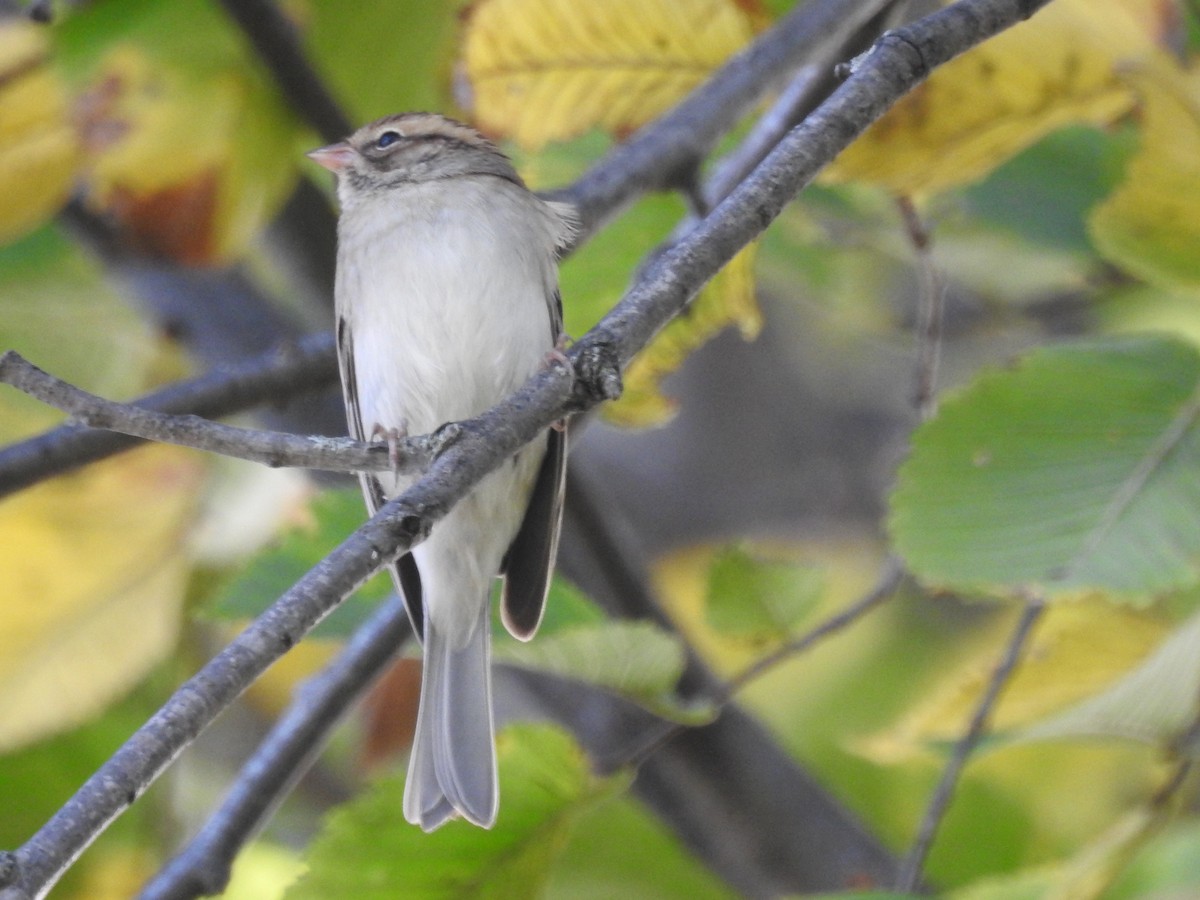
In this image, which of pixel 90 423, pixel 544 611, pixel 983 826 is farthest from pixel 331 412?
pixel 90 423

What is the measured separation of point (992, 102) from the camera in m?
2.06

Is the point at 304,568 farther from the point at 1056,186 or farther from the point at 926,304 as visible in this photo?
the point at 1056,186

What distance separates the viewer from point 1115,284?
2973mm

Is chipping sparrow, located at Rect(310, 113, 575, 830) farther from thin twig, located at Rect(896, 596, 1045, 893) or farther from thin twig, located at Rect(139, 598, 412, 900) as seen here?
thin twig, located at Rect(896, 596, 1045, 893)

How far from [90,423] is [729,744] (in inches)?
69.8

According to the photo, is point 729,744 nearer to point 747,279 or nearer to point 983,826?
point 983,826

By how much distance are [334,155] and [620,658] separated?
3.85ft

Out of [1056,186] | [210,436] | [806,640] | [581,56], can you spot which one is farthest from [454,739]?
[1056,186]

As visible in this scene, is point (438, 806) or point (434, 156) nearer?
point (438, 806)

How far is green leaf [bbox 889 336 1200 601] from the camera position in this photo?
178cm

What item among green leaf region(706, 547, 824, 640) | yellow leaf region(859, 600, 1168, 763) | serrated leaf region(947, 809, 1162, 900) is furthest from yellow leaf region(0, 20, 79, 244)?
serrated leaf region(947, 809, 1162, 900)

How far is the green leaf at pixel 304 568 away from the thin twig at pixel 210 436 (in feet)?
2.83

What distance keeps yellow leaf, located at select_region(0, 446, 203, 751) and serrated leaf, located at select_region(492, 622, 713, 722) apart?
90cm

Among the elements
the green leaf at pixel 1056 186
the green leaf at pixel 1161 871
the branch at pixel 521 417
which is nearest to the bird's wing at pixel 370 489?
the branch at pixel 521 417
